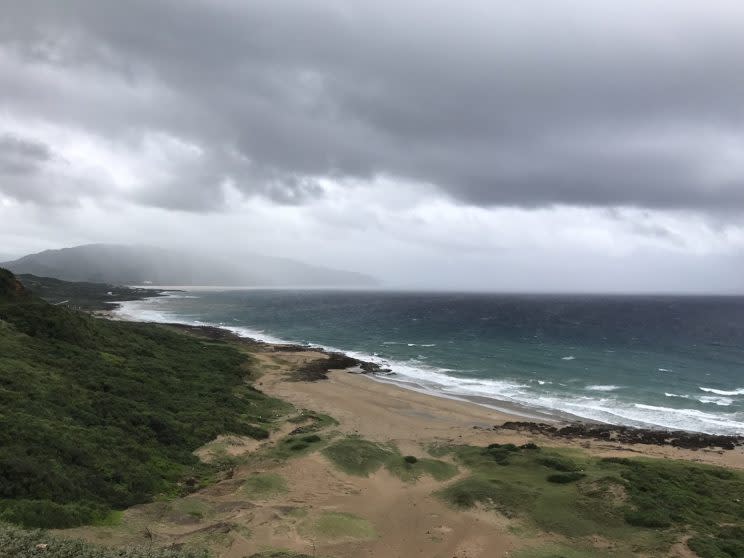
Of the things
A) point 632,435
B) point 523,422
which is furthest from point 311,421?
point 632,435

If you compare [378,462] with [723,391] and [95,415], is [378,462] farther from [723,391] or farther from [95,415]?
[723,391]

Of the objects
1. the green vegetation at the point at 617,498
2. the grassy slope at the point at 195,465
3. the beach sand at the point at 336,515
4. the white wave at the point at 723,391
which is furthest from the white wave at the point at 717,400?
the grassy slope at the point at 195,465

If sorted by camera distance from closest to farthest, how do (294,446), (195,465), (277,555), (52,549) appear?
(52,549) < (277,555) < (195,465) < (294,446)

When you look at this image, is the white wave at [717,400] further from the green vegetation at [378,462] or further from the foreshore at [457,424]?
the green vegetation at [378,462]

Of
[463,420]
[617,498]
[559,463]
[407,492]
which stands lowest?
[463,420]

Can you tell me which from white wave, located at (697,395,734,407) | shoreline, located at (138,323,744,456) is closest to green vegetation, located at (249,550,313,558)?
shoreline, located at (138,323,744,456)

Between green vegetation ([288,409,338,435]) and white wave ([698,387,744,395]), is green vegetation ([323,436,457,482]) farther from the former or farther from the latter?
white wave ([698,387,744,395])
